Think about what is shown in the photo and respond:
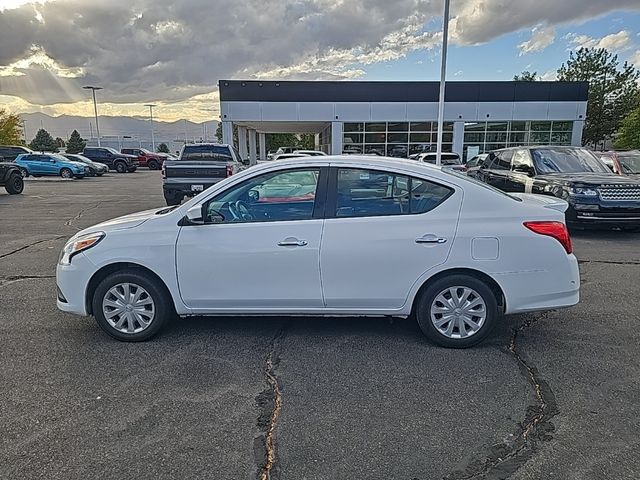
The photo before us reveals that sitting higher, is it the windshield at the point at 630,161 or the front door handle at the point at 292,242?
the windshield at the point at 630,161

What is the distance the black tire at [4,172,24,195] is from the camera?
17781 millimetres

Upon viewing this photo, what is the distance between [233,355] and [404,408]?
1541 millimetres

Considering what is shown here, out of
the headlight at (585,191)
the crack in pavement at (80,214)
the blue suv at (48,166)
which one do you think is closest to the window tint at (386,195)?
the headlight at (585,191)

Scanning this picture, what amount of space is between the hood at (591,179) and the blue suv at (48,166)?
27367 mm

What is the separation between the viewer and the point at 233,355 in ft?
12.8

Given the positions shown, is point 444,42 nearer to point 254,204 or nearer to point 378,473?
point 254,204

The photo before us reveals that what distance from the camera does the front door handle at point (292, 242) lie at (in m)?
3.89

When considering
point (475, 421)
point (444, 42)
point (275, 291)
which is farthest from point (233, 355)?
point (444, 42)

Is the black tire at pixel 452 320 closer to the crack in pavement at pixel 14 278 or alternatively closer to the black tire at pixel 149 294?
the black tire at pixel 149 294

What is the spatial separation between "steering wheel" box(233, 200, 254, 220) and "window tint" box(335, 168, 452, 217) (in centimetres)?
78

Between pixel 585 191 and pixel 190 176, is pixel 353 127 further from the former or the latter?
pixel 585 191

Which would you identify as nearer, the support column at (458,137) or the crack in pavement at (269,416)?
the crack in pavement at (269,416)

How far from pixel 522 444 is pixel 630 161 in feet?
40.0

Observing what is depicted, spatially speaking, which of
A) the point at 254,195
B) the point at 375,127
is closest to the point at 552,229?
the point at 254,195
